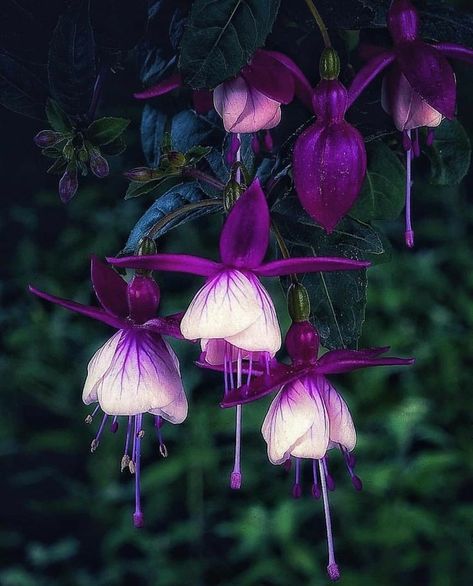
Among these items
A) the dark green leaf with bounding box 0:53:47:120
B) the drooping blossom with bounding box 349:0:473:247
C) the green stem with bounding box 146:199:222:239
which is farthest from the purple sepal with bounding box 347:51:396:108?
the dark green leaf with bounding box 0:53:47:120

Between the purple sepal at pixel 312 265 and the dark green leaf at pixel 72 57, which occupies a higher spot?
the dark green leaf at pixel 72 57

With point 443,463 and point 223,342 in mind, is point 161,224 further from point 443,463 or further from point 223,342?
point 443,463

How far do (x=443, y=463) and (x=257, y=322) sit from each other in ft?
4.15

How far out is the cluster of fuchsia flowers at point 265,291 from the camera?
21.0 inches

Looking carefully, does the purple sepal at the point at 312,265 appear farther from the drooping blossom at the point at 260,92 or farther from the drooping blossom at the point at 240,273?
the drooping blossom at the point at 260,92

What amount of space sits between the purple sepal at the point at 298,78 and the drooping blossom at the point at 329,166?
0.04 meters

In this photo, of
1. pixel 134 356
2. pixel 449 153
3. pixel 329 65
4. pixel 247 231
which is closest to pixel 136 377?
pixel 134 356

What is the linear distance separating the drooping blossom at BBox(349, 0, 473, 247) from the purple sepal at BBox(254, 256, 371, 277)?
87mm

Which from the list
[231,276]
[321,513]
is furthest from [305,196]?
[321,513]

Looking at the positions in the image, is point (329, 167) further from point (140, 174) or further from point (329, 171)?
point (140, 174)

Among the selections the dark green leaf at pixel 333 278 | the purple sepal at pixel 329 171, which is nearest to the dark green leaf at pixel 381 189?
the dark green leaf at pixel 333 278

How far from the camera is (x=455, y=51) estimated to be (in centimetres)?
59

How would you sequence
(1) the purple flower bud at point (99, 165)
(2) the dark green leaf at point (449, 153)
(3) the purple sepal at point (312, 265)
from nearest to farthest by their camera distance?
(3) the purple sepal at point (312, 265) → (1) the purple flower bud at point (99, 165) → (2) the dark green leaf at point (449, 153)

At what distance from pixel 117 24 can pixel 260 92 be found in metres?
0.13
